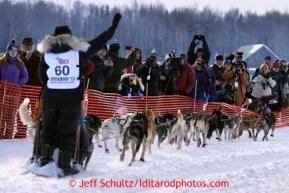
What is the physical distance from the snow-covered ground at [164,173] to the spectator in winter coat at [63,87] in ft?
0.74

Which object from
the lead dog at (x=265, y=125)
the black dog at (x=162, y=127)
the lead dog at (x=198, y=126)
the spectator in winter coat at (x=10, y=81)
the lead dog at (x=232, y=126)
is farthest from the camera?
the lead dog at (x=265, y=125)

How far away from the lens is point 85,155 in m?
5.89

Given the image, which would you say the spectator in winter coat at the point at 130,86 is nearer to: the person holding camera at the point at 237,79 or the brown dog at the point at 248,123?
the brown dog at the point at 248,123

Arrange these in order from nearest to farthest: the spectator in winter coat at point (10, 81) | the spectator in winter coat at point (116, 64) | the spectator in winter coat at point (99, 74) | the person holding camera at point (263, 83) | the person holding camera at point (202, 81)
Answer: the spectator in winter coat at point (10, 81) < the spectator in winter coat at point (99, 74) < the spectator in winter coat at point (116, 64) < the person holding camera at point (202, 81) < the person holding camera at point (263, 83)

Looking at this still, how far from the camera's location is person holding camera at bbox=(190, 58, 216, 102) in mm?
10977

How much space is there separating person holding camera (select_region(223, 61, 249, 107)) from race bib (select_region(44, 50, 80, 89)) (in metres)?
7.03

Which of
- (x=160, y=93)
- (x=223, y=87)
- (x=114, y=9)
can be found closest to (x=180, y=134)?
(x=160, y=93)

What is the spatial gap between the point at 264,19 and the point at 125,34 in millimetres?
21433

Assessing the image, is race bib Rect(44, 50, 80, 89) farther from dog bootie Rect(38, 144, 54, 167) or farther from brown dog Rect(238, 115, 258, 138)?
brown dog Rect(238, 115, 258, 138)

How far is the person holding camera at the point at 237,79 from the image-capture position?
12.1 m

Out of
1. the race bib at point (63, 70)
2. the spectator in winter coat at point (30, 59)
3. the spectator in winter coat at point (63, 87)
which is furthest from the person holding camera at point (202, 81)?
the race bib at point (63, 70)

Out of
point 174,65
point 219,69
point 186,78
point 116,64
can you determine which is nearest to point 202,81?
point 186,78

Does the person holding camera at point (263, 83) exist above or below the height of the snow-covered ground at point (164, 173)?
above

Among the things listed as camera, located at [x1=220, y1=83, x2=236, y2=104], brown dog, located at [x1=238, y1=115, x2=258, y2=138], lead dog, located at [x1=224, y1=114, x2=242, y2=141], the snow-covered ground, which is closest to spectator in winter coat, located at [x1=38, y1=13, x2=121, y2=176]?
the snow-covered ground
